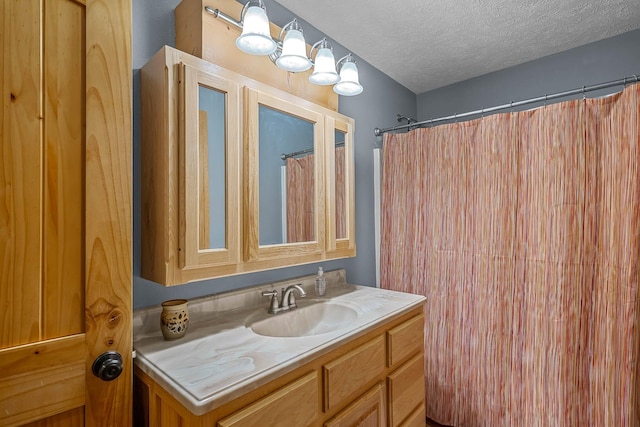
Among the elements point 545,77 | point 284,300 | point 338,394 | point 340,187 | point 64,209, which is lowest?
point 338,394

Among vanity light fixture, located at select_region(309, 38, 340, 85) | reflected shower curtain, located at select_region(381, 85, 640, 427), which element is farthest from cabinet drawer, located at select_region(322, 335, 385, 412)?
vanity light fixture, located at select_region(309, 38, 340, 85)

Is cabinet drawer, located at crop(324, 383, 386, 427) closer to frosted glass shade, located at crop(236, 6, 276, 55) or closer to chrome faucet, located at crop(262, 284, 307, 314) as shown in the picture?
chrome faucet, located at crop(262, 284, 307, 314)

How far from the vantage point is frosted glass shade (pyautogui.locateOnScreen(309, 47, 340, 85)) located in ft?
4.84

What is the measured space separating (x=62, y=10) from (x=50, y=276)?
25.1 inches

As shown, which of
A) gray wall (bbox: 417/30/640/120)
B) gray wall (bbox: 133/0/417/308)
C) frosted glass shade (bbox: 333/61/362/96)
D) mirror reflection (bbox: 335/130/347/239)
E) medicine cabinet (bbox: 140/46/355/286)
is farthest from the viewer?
gray wall (bbox: 417/30/640/120)

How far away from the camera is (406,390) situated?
58.4 inches

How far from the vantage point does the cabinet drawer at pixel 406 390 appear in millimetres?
1386

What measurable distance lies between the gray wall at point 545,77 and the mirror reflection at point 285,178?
1.58 meters

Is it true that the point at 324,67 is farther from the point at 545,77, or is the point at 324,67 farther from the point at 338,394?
the point at 545,77

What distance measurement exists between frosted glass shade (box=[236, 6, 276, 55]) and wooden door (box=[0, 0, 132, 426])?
1.37 feet

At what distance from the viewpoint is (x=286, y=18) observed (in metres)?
1.67

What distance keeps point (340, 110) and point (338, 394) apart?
4.99 feet

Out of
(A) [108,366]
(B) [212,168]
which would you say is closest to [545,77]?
(B) [212,168]

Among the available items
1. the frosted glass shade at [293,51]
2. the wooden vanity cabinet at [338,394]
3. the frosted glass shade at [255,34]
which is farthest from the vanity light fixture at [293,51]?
the wooden vanity cabinet at [338,394]
